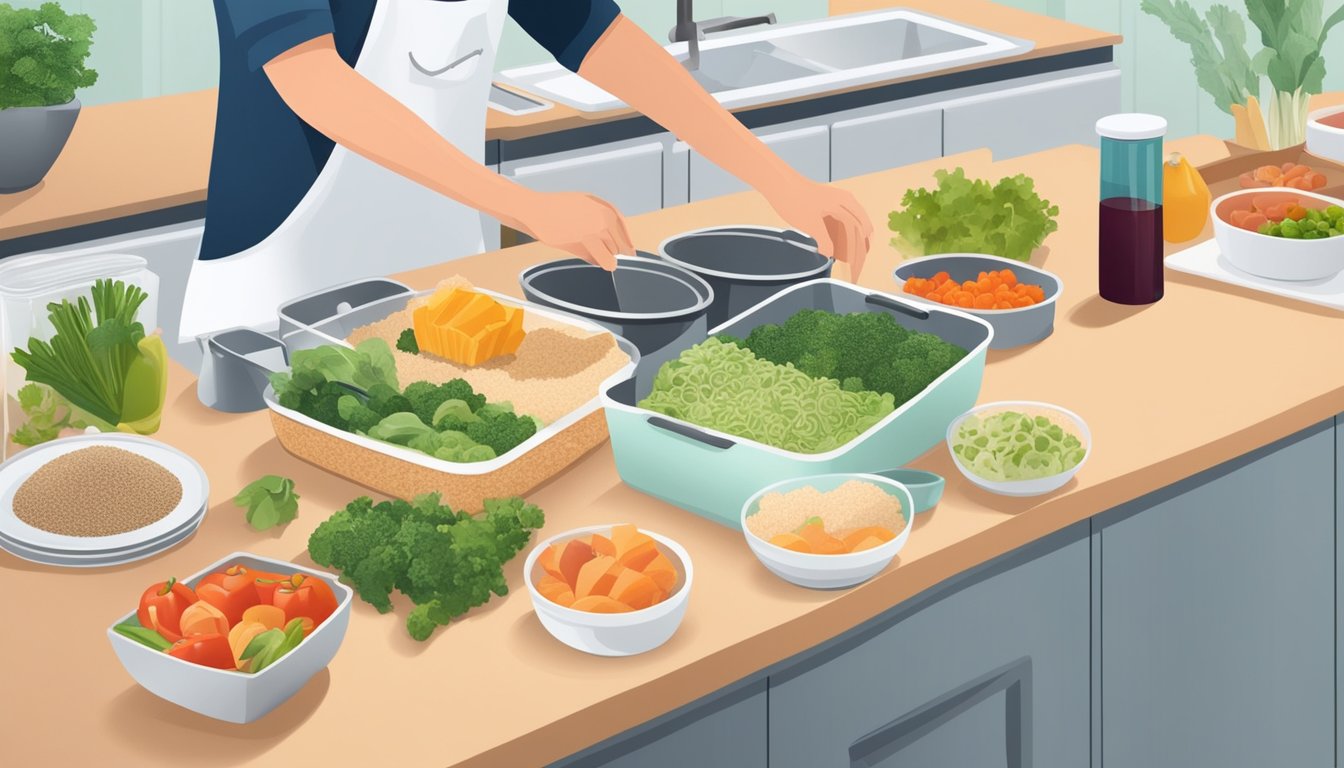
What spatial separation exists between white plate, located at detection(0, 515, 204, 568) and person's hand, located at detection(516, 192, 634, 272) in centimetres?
54

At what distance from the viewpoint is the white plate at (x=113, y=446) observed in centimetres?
159

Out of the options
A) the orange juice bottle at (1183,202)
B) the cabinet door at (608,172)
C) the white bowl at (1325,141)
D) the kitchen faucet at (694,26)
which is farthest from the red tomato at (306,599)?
the kitchen faucet at (694,26)

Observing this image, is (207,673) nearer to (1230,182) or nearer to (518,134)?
(1230,182)

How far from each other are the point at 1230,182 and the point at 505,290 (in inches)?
50.4

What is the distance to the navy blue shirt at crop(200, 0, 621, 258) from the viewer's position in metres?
2.32

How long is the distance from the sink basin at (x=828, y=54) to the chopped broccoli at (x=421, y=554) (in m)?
2.27

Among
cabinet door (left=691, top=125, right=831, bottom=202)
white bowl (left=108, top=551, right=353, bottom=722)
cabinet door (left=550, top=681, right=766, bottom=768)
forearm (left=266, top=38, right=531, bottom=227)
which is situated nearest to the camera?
white bowl (left=108, top=551, right=353, bottom=722)

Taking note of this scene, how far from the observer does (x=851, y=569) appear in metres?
1.51

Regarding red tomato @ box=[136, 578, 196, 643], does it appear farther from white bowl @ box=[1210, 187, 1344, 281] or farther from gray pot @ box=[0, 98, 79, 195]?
gray pot @ box=[0, 98, 79, 195]

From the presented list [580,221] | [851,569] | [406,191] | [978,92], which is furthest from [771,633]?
[978,92]

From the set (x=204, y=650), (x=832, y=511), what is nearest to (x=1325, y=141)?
(x=832, y=511)

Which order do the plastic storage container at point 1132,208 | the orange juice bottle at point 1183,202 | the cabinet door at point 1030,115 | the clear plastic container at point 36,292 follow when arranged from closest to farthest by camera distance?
the clear plastic container at point 36,292, the plastic storage container at point 1132,208, the orange juice bottle at point 1183,202, the cabinet door at point 1030,115

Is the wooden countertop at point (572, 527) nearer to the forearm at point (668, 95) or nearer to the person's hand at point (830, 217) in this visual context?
the person's hand at point (830, 217)

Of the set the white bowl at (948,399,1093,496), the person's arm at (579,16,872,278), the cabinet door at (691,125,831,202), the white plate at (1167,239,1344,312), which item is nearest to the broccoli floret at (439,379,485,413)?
the white bowl at (948,399,1093,496)
